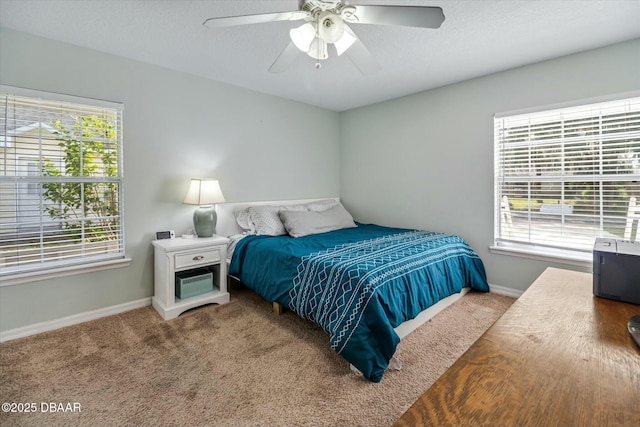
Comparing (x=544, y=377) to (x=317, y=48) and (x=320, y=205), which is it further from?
(x=320, y=205)

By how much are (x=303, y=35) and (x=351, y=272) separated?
1.46 meters

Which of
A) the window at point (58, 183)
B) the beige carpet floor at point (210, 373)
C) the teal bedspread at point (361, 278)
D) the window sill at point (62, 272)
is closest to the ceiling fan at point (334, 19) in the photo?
the teal bedspread at point (361, 278)

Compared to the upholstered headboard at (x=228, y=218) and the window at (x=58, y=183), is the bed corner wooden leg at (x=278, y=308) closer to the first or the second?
the upholstered headboard at (x=228, y=218)

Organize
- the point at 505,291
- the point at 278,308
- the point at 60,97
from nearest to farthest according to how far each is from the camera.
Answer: the point at 60,97 < the point at 278,308 < the point at 505,291

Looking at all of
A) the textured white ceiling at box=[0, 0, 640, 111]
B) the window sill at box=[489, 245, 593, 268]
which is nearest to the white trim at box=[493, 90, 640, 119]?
the textured white ceiling at box=[0, 0, 640, 111]

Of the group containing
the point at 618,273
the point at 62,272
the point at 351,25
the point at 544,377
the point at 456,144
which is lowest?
the point at 62,272

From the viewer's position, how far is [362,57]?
6.09 ft

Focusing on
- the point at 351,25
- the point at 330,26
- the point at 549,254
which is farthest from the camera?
the point at 549,254

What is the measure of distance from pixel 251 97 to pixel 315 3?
228 cm

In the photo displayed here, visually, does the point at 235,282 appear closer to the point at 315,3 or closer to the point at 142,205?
the point at 142,205

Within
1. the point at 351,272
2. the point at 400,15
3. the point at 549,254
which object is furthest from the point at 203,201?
the point at 549,254

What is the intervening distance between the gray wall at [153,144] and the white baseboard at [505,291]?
2.62 meters

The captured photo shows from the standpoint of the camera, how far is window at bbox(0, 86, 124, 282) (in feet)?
7.34

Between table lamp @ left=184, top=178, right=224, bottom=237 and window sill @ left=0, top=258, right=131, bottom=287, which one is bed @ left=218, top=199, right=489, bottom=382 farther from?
window sill @ left=0, top=258, right=131, bottom=287
